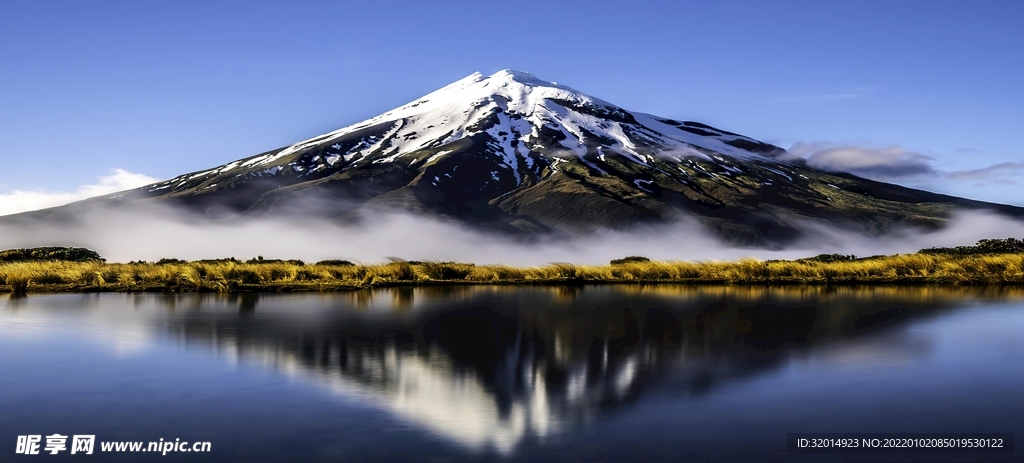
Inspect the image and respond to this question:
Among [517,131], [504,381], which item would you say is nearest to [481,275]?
[504,381]

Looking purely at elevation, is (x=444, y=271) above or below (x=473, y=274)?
above

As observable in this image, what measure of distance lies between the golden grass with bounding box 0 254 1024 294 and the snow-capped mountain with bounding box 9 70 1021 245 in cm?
10338

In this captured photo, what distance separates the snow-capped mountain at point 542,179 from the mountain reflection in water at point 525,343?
116 meters

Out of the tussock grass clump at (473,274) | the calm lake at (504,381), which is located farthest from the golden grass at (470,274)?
the calm lake at (504,381)

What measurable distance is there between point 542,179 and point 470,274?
412 ft

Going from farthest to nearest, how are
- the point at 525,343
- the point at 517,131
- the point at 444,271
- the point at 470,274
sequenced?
the point at 517,131, the point at 470,274, the point at 444,271, the point at 525,343

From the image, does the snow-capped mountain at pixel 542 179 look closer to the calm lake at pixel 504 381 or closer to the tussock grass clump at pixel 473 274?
the tussock grass clump at pixel 473 274

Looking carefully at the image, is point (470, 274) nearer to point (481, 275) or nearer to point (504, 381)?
point (481, 275)

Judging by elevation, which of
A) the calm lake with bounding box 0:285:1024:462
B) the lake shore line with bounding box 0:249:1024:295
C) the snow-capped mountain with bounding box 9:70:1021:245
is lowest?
the calm lake with bounding box 0:285:1024:462

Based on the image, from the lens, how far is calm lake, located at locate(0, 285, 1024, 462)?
7012 mm

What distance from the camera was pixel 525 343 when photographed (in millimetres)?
12391

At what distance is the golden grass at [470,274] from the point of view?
82.2 ft

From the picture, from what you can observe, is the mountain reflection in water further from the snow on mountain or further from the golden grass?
the snow on mountain

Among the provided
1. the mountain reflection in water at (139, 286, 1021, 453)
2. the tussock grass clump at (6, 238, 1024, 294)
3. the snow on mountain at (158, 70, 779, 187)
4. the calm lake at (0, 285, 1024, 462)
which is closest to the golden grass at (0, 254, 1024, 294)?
the tussock grass clump at (6, 238, 1024, 294)
